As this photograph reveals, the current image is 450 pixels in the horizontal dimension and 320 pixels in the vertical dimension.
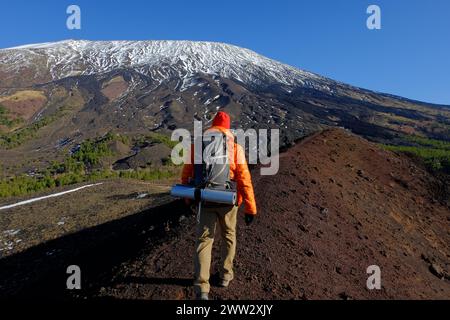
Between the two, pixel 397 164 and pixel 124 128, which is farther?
pixel 124 128

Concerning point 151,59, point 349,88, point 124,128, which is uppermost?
point 151,59

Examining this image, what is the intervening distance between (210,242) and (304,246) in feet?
7.23

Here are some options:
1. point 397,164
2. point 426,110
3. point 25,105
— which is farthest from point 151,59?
point 397,164

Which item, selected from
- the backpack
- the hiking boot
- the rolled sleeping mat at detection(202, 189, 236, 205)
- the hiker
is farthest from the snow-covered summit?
the hiking boot

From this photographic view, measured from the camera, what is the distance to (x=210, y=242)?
5609mm

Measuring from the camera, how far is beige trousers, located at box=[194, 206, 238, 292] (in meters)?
5.48

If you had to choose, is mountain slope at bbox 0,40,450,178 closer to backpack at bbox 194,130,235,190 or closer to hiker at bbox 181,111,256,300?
hiker at bbox 181,111,256,300

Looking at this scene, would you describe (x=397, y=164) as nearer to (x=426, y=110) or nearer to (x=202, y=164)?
(x=202, y=164)

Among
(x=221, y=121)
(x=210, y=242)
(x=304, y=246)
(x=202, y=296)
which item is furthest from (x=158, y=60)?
(x=202, y=296)

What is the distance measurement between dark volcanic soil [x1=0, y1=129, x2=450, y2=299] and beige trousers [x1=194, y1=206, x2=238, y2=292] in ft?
1.07

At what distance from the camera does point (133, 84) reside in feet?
339

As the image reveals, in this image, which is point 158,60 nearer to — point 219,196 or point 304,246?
point 304,246
